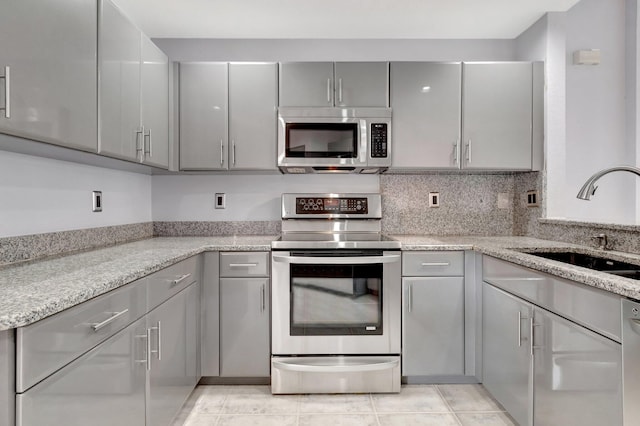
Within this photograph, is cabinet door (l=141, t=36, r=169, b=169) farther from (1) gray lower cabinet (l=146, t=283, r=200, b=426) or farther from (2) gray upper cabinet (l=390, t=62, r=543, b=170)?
(2) gray upper cabinet (l=390, t=62, r=543, b=170)

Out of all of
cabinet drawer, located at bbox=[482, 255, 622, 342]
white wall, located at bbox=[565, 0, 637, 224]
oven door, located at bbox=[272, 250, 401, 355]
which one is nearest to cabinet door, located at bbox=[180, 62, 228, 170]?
oven door, located at bbox=[272, 250, 401, 355]

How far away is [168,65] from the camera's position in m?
2.50

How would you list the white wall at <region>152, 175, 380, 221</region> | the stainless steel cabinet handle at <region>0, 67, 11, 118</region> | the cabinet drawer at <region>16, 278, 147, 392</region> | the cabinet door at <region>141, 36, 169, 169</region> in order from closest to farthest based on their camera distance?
the cabinet drawer at <region>16, 278, 147, 392</region> < the stainless steel cabinet handle at <region>0, 67, 11, 118</region> < the cabinet door at <region>141, 36, 169, 169</region> < the white wall at <region>152, 175, 380, 221</region>

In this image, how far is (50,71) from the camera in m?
1.30

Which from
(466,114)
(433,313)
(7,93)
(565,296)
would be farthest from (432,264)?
(7,93)

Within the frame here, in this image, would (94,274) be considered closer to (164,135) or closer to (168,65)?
(164,135)

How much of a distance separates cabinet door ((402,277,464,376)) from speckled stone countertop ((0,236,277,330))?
1.27 m

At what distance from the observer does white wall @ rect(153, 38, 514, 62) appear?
285cm

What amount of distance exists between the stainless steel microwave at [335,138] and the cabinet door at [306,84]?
8 centimetres

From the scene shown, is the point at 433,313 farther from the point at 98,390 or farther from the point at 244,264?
the point at 98,390

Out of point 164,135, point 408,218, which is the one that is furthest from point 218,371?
point 408,218

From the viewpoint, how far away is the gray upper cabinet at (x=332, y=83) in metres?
2.53

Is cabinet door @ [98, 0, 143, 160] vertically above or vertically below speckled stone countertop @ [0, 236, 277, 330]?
above

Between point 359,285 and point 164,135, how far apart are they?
149cm
